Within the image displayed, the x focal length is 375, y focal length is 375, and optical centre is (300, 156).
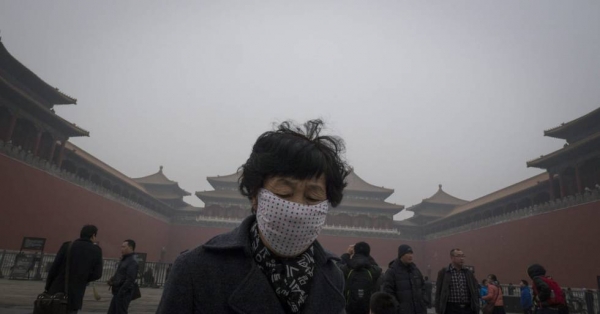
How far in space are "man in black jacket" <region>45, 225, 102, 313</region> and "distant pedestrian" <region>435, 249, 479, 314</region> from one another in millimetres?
3835

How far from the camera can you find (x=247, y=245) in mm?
1254

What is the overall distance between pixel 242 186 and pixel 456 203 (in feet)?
113

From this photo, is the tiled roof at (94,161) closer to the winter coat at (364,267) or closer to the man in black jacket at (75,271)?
the man in black jacket at (75,271)

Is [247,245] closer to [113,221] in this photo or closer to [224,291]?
[224,291]

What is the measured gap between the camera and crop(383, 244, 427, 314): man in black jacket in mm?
4195

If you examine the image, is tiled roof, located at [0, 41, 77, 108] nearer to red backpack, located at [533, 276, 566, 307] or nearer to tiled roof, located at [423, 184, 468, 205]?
red backpack, located at [533, 276, 566, 307]

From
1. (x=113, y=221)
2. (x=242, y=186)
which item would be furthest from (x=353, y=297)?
(x=113, y=221)

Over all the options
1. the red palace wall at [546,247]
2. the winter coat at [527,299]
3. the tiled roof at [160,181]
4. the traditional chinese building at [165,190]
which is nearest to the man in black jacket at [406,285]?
the winter coat at [527,299]

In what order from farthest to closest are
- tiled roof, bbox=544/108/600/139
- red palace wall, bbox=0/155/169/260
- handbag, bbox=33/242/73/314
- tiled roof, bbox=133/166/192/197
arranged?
tiled roof, bbox=133/166/192/197 → tiled roof, bbox=544/108/600/139 → red palace wall, bbox=0/155/169/260 → handbag, bbox=33/242/73/314

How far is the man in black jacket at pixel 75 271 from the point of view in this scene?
3623 millimetres

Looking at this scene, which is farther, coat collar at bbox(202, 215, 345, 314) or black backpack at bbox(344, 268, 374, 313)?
black backpack at bbox(344, 268, 374, 313)

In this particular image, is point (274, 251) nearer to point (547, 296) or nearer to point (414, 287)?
point (414, 287)

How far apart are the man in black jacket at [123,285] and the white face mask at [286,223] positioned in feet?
12.5

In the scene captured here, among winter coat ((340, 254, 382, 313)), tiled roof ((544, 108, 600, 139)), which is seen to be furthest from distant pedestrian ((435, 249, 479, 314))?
tiled roof ((544, 108, 600, 139))
